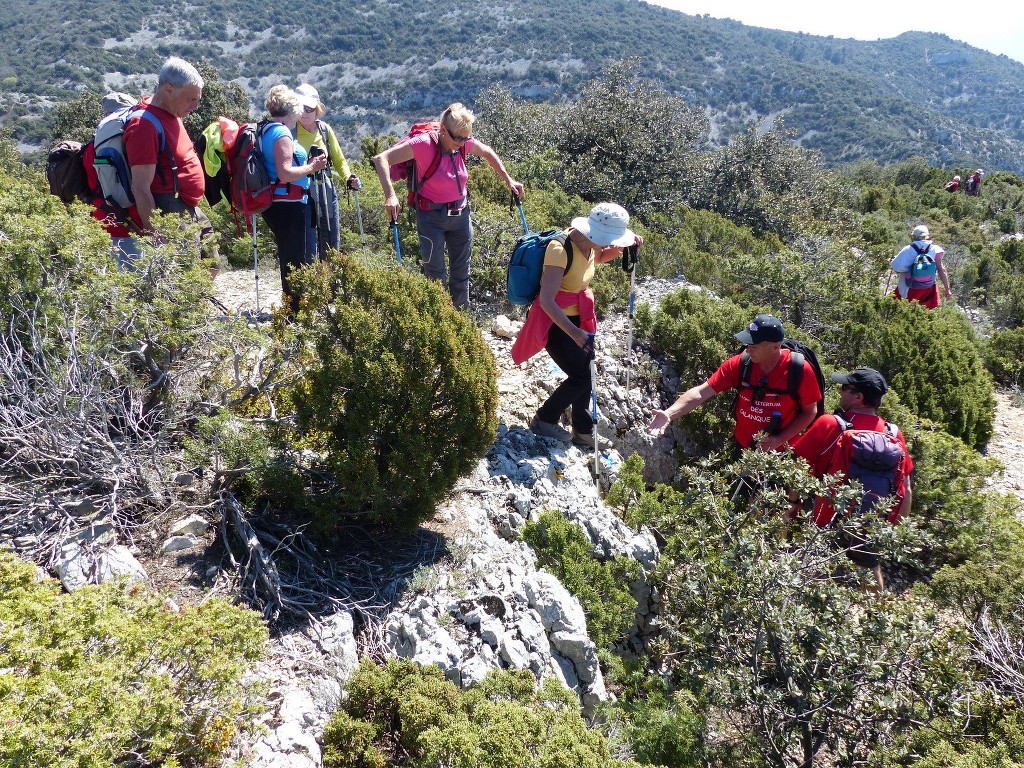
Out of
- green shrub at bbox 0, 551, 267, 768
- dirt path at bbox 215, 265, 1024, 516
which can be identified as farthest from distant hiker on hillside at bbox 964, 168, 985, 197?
green shrub at bbox 0, 551, 267, 768

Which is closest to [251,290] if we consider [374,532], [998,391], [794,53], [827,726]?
[374,532]

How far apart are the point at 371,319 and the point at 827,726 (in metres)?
2.72

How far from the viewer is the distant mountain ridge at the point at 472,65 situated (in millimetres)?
81562

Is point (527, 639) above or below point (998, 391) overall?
above

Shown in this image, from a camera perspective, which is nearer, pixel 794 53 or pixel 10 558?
pixel 10 558

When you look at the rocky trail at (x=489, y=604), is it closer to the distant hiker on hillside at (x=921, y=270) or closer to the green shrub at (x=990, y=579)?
the green shrub at (x=990, y=579)

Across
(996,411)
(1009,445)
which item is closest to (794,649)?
(1009,445)

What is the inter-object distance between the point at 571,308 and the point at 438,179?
56.6 inches

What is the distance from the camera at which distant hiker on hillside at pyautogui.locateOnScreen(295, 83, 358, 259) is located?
4805 mm

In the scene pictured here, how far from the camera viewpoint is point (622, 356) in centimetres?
584

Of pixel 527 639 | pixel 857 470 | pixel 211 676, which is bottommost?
pixel 527 639

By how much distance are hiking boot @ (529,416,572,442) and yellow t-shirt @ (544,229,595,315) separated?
84 cm

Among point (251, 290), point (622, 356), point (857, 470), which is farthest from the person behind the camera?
point (251, 290)

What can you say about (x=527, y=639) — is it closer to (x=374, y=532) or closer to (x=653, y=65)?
(x=374, y=532)
